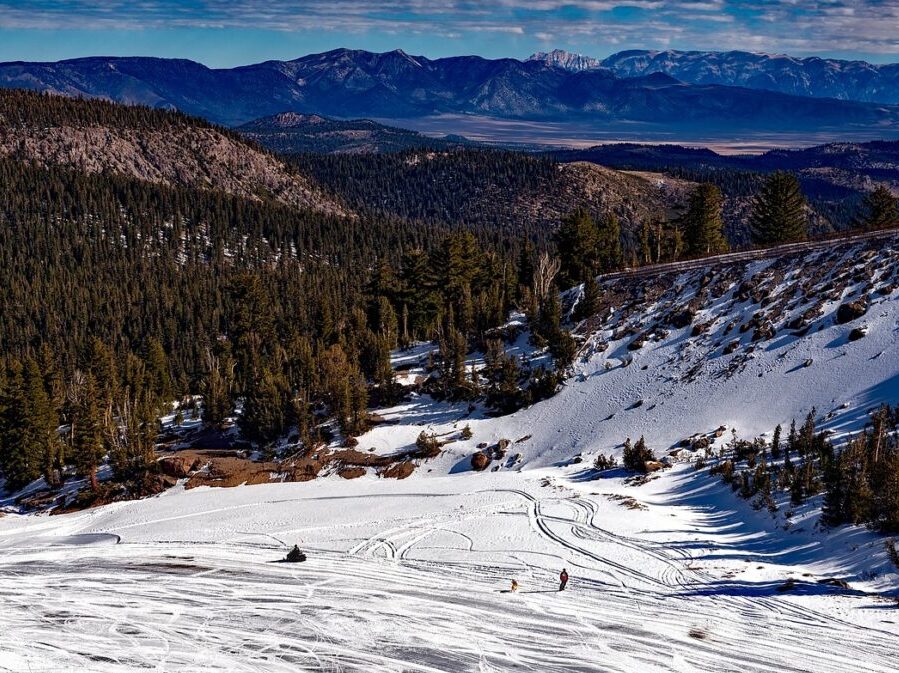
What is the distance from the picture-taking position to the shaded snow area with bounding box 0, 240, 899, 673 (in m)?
27.0

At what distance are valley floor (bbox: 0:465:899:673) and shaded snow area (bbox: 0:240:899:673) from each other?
13 centimetres

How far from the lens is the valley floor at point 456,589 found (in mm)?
26359

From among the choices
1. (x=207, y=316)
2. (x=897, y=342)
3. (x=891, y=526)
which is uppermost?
(x=897, y=342)

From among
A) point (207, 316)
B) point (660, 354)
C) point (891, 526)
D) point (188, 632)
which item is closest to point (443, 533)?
point (188, 632)

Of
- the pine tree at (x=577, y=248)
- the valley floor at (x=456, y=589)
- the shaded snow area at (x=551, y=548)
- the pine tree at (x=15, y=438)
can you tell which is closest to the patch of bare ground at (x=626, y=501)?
the shaded snow area at (x=551, y=548)

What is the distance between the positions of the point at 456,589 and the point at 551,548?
21.7 feet

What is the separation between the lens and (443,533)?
39.8 metres

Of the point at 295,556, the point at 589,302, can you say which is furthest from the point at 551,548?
the point at 589,302

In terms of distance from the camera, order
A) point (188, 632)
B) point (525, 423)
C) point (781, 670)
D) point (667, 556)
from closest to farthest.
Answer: point (781, 670)
point (188, 632)
point (667, 556)
point (525, 423)

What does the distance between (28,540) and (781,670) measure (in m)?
44.7

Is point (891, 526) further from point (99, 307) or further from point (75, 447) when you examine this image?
point (99, 307)

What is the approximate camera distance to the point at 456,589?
32406mm

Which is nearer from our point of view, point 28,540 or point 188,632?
point 188,632

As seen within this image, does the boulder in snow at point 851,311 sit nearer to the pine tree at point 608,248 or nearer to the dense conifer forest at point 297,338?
the dense conifer forest at point 297,338
